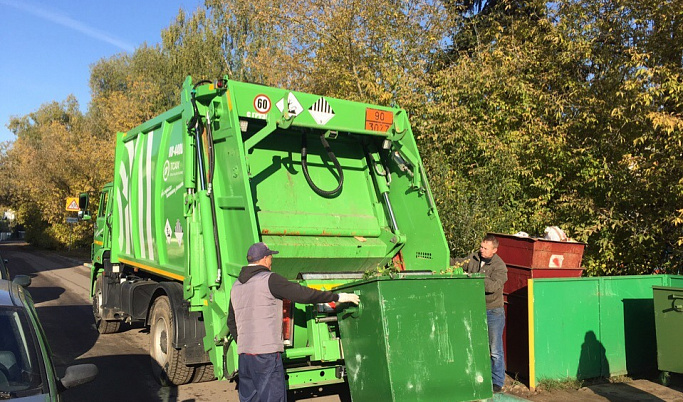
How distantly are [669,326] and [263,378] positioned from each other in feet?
14.1

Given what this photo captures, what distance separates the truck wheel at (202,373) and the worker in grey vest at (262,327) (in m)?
1.99

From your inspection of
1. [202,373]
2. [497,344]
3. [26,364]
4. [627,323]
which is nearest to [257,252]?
[26,364]

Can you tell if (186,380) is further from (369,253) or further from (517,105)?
(517,105)

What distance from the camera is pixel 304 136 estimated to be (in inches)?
227

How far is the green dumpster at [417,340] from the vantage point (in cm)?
395

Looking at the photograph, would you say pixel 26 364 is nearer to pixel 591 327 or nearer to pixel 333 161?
pixel 333 161

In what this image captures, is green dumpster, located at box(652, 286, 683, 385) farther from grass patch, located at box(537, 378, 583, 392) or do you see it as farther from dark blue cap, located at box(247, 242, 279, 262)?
dark blue cap, located at box(247, 242, 279, 262)

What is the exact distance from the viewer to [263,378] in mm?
3893

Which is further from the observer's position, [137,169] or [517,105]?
[517,105]

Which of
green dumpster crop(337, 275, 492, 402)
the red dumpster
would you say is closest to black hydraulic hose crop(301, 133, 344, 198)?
green dumpster crop(337, 275, 492, 402)

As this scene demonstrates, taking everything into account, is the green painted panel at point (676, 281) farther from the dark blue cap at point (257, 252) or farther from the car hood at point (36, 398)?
the car hood at point (36, 398)

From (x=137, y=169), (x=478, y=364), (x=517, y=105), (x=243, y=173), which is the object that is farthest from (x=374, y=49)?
(x=478, y=364)

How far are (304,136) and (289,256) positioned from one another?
49.9 inches

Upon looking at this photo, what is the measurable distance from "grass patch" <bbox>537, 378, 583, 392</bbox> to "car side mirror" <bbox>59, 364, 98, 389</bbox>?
4.43 metres
